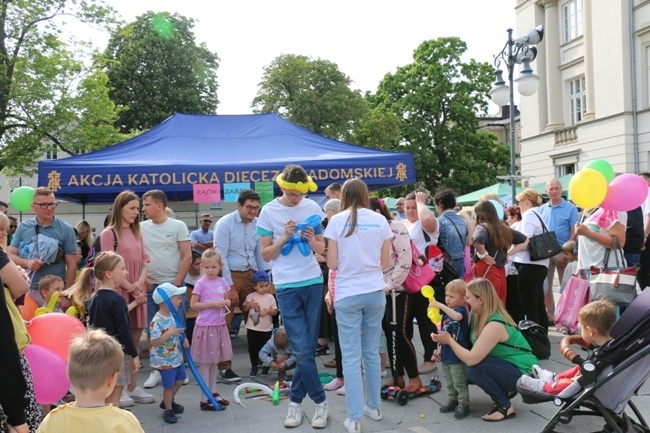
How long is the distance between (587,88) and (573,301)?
22385 mm

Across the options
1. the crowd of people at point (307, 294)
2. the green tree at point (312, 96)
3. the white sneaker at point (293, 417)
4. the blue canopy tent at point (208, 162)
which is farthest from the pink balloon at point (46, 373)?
the green tree at point (312, 96)

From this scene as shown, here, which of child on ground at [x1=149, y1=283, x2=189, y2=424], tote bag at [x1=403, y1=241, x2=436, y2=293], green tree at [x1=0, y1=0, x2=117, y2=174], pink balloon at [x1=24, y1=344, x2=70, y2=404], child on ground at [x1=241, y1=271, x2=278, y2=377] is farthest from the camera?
green tree at [x1=0, y1=0, x2=117, y2=174]

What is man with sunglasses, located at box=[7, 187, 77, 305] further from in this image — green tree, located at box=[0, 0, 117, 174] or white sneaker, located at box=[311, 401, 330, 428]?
green tree, located at box=[0, 0, 117, 174]

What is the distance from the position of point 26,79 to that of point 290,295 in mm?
21549

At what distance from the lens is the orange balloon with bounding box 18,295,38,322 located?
209 inches

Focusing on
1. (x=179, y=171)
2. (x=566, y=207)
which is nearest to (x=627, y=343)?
(x=566, y=207)

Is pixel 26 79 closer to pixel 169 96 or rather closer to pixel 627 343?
pixel 169 96

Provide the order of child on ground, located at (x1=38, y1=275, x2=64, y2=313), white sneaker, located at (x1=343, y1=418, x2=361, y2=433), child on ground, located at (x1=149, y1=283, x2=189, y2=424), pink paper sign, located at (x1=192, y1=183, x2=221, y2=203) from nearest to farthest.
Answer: white sneaker, located at (x1=343, y1=418, x2=361, y2=433) < child on ground, located at (x1=149, y1=283, x2=189, y2=424) < child on ground, located at (x1=38, y1=275, x2=64, y2=313) < pink paper sign, located at (x1=192, y1=183, x2=221, y2=203)

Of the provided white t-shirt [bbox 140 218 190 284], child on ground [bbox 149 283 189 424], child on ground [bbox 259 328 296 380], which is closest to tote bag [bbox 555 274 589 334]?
child on ground [bbox 259 328 296 380]

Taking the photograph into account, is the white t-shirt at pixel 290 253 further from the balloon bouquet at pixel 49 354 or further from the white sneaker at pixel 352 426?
the balloon bouquet at pixel 49 354

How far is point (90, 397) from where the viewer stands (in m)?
2.22

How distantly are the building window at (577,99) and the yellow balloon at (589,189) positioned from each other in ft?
75.6

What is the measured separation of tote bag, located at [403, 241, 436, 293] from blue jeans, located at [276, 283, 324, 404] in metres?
1.02

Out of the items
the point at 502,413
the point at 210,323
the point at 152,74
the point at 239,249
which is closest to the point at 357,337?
the point at 502,413
